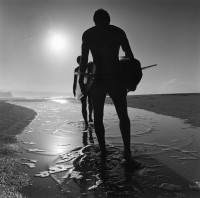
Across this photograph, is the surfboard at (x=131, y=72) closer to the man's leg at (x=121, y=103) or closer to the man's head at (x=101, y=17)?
the man's leg at (x=121, y=103)

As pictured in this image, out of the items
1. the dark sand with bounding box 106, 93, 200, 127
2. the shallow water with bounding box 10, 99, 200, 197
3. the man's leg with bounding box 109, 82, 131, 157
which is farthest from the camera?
the dark sand with bounding box 106, 93, 200, 127

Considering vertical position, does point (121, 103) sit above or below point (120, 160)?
above

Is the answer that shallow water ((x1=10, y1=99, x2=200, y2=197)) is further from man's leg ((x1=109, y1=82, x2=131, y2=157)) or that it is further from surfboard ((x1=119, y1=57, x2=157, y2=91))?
surfboard ((x1=119, y1=57, x2=157, y2=91))

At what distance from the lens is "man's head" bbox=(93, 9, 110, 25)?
422 cm

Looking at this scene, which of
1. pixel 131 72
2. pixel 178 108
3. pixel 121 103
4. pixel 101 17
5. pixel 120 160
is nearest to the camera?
pixel 120 160

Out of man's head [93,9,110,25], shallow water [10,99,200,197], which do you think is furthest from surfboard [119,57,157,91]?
shallow water [10,99,200,197]

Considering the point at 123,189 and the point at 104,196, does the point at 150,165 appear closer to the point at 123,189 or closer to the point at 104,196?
the point at 123,189

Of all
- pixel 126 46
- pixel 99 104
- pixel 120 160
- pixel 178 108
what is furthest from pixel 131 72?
pixel 178 108

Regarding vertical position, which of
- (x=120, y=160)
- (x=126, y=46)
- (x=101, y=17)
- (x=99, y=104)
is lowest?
(x=120, y=160)

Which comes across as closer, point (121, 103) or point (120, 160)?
point (120, 160)

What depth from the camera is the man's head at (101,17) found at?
13.9ft

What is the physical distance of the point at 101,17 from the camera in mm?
4223

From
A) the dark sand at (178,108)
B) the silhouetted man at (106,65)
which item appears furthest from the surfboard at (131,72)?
the dark sand at (178,108)

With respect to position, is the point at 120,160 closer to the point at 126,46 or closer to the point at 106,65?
the point at 106,65
